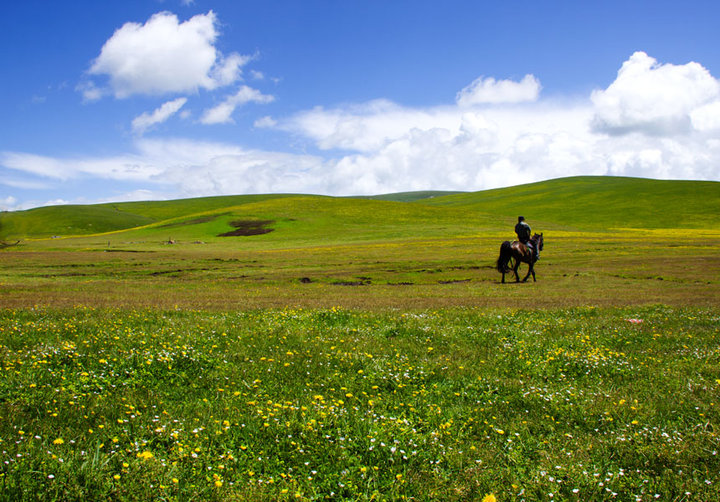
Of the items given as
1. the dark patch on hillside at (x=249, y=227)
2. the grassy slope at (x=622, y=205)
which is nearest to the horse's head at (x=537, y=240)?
the dark patch on hillside at (x=249, y=227)

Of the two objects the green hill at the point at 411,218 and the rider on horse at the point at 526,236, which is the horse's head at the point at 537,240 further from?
the green hill at the point at 411,218

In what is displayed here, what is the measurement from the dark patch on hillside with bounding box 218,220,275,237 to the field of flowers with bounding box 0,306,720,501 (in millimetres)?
85107

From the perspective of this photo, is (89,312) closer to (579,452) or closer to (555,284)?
(579,452)

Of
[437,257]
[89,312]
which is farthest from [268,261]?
[89,312]

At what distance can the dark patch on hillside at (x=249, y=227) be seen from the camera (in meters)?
97.4

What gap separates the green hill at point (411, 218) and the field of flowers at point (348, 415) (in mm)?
73624

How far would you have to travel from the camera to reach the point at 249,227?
103188mm

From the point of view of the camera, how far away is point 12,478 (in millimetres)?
4961

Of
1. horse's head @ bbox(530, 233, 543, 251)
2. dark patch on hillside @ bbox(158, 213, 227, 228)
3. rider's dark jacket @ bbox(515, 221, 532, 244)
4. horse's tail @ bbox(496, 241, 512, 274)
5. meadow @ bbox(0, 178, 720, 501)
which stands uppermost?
dark patch on hillside @ bbox(158, 213, 227, 228)

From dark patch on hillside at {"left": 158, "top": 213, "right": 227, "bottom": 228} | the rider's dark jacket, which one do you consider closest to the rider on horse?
the rider's dark jacket

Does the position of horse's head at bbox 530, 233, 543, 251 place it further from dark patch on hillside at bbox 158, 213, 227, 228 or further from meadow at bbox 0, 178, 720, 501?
dark patch on hillside at bbox 158, 213, 227, 228

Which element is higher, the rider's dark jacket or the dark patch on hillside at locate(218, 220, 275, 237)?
the dark patch on hillside at locate(218, 220, 275, 237)

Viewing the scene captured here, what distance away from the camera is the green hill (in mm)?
97750

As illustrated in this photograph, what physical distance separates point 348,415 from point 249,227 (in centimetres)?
9913
